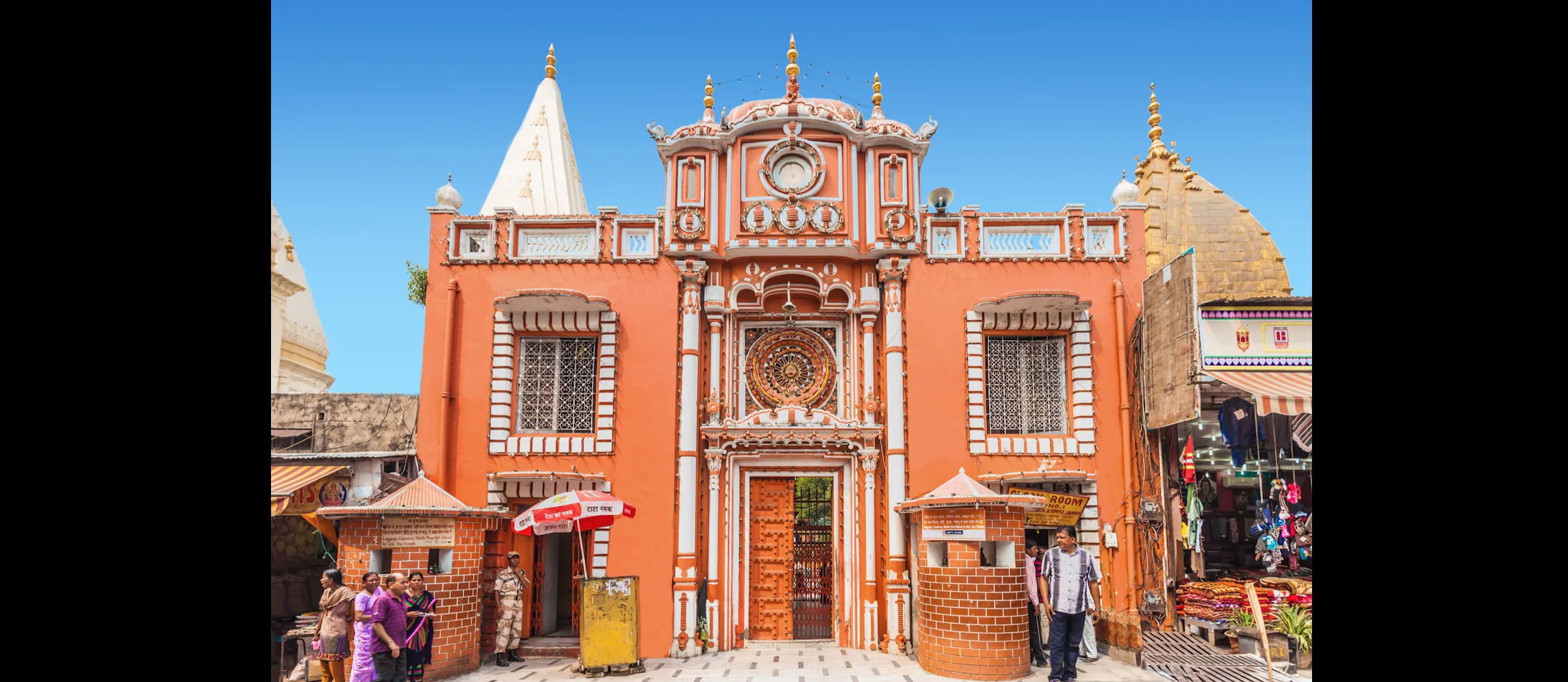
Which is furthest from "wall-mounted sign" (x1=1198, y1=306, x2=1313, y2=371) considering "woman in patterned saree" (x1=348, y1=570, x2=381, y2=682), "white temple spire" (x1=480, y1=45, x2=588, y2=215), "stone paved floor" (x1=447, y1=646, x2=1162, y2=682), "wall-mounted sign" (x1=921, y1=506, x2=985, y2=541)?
"white temple spire" (x1=480, y1=45, x2=588, y2=215)

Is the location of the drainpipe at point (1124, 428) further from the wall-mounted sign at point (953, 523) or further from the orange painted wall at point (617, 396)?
the orange painted wall at point (617, 396)

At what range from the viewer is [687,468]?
1484cm

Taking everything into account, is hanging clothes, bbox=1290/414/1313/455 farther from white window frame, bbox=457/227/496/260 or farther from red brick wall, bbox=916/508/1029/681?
white window frame, bbox=457/227/496/260

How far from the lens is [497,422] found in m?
15.1

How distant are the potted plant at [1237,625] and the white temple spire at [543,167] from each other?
17.0 meters

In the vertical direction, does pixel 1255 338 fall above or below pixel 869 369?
above

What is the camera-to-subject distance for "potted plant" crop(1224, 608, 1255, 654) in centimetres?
1335

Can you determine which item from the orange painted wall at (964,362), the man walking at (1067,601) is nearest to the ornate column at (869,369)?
the orange painted wall at (964,362)

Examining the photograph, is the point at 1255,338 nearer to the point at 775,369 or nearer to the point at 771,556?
the point at 775,369

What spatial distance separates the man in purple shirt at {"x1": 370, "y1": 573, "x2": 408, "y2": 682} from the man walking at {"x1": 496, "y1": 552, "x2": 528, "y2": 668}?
2.90m

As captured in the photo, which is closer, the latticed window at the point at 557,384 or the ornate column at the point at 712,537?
the ornate column at the point at 712,537

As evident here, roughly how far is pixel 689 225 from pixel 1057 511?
7.62 meters

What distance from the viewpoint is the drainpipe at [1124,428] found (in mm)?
14336

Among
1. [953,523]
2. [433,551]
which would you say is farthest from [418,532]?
[953,523]
